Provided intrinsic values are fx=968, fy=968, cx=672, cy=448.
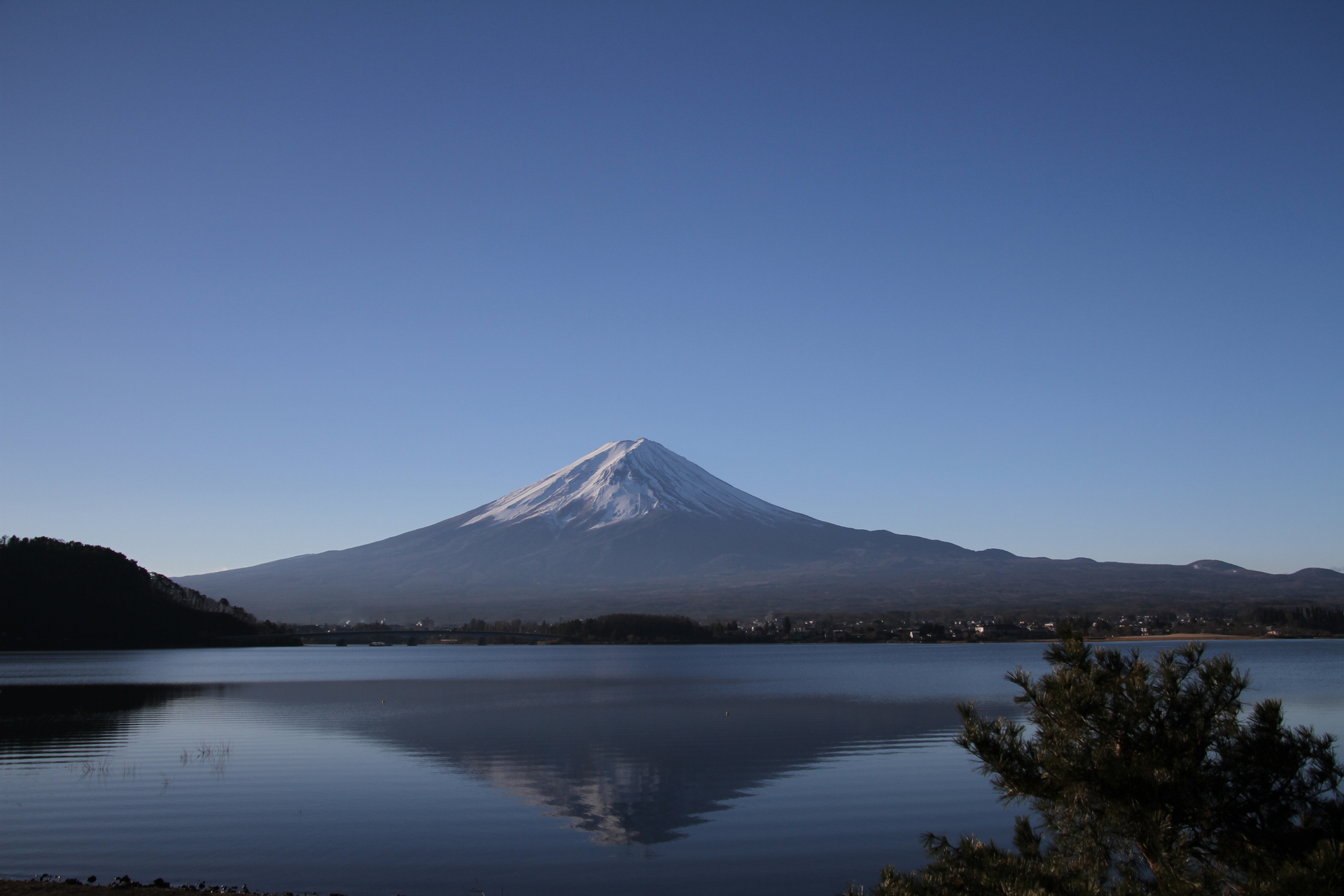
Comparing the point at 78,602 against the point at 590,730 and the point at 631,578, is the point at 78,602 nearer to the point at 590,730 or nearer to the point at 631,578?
the point at 590,730

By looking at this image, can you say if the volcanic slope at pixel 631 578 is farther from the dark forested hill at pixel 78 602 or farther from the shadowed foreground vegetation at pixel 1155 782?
the shadowed foreground vegetation at pixel 1155 782

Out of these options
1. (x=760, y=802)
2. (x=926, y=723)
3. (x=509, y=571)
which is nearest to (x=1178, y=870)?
(x=760, y=802)

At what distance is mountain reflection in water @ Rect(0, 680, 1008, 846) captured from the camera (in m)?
15.4

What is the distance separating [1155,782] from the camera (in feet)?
17.3

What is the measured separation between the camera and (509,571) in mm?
178375

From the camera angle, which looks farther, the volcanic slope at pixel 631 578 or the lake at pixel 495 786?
the volcanic slope at pixel 631 578

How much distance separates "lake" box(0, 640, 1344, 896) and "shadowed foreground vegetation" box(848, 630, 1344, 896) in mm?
4894

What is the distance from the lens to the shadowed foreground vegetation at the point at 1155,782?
5211mm

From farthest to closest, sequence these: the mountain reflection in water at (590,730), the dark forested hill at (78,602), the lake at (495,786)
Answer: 1. the dark forested hill at (78,602)
2. the mountain reflection in water at (590,730)
3. the lake at (495,786)

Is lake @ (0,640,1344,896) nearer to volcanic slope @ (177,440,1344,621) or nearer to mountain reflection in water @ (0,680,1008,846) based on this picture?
mountain reflection in water @ (0,680,1008,846)

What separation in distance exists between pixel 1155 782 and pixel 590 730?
68.2ft

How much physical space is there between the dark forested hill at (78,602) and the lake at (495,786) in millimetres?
41371

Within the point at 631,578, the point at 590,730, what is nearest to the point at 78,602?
the point at 590,730

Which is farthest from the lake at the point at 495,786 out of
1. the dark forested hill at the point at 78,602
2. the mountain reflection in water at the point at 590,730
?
the dark forested hill at the point at 78,602
